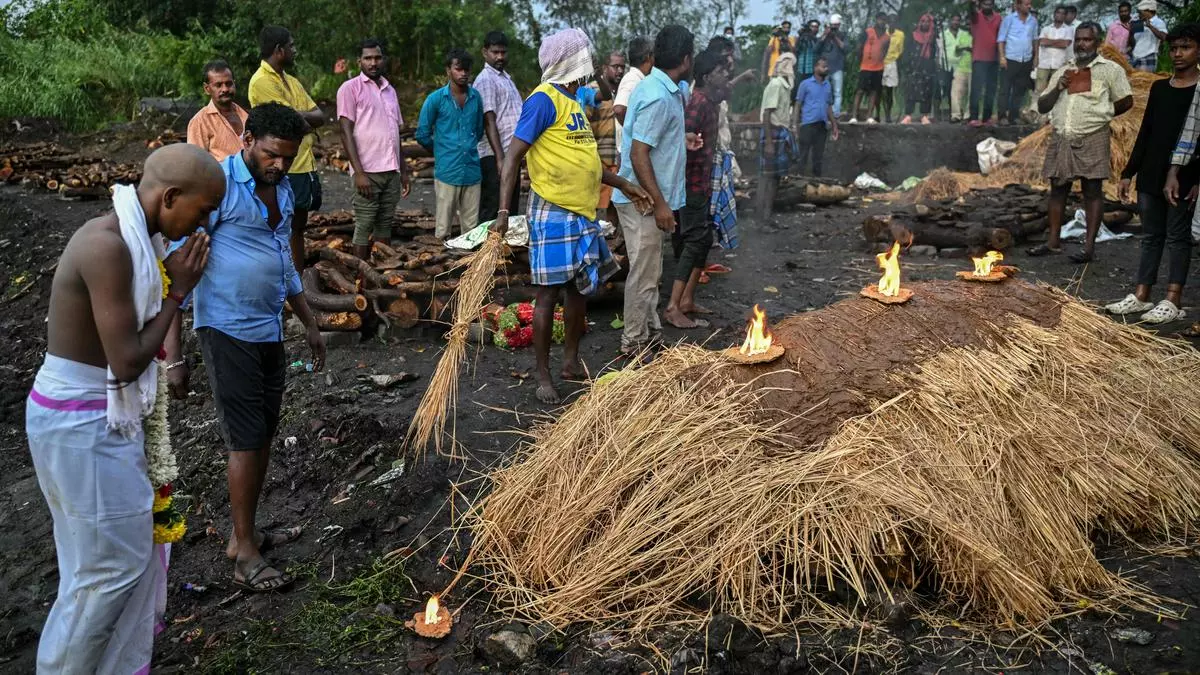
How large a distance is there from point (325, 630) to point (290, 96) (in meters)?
4.32

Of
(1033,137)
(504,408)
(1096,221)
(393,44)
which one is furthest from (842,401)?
(393,44)

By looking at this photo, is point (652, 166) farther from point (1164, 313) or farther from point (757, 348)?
point (1164, 313)

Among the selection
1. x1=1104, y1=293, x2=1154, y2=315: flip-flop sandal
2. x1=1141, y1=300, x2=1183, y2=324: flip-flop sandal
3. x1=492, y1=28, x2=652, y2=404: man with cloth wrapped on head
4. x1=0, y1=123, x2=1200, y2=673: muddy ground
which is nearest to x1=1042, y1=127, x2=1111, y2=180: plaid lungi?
x1=1104, y1=293, x2=1154, y2=315: flip-flop sandal

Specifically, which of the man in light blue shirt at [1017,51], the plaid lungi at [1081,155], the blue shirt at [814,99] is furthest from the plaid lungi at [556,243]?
the man in light blue shirt at [1017,51]

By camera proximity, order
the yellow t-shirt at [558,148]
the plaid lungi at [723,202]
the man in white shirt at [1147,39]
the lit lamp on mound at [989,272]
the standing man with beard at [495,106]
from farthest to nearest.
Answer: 1. the man in white shirt at [1147,39]
2. the standing man with beard at [495,106]
3. the plaid lungi at [723,202]
4. the yellow t-shirt at [558,148]
5. the lit lamp on mound at [989,272]

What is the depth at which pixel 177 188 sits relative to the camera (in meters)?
2.70

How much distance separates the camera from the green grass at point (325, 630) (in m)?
3.30

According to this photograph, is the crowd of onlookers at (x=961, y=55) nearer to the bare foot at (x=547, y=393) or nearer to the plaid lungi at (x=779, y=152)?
the plaid lungi at (x=779, y=152)

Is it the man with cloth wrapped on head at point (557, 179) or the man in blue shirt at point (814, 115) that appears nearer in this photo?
the man with cloth wrapped on head at point (557, 179)

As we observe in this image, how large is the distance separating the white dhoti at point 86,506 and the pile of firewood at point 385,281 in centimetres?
354

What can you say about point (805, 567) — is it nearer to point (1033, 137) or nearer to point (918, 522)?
point (918, 522)

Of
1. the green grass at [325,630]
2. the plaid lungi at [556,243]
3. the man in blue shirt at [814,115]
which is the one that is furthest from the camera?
the man in blue shirt at [814,115]

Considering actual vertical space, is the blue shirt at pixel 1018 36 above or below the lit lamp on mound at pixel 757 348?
above

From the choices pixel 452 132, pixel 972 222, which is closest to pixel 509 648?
pixel 452 132
